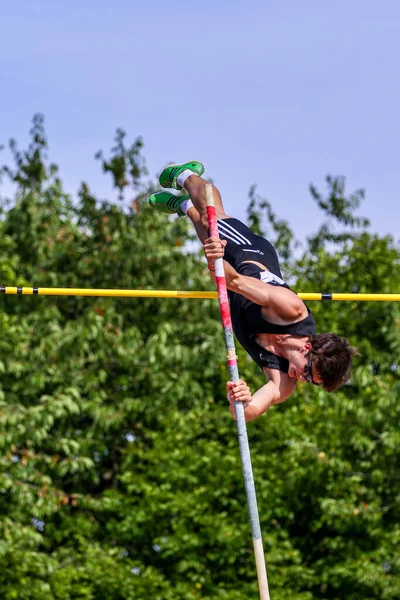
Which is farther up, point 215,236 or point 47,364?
point 47,364

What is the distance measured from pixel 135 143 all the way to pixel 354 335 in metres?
4.44

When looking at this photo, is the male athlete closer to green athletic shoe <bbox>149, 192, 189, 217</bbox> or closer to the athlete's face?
the athlete's face

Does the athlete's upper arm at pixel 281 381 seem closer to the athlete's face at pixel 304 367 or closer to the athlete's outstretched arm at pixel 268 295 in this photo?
the athlete's face at pixel 304 367

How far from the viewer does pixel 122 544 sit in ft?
53.6

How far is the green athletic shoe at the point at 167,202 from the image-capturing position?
24.9 ft

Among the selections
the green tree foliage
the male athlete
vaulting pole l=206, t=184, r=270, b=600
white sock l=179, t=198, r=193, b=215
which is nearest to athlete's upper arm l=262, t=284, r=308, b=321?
the male athlete

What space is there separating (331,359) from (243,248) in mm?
1021

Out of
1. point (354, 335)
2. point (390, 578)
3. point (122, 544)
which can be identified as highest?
point (354, 335)

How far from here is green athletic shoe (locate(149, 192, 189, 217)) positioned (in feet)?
24.9

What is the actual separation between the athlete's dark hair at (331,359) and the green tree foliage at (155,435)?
8554mm

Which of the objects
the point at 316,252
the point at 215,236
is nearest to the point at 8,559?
the point at 316,252

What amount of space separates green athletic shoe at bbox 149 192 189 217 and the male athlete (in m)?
0.45

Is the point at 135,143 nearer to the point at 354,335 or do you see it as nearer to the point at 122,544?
the point at 354,335

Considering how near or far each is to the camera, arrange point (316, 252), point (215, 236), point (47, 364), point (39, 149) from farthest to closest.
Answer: point (316, 252)
point (39, 149)
point (47, 364)
point (215, 236)
